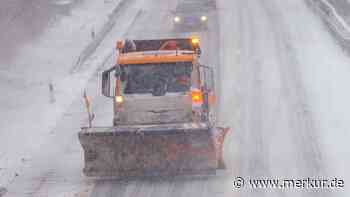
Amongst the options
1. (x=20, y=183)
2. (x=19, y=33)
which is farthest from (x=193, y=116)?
(x=19, y=33)

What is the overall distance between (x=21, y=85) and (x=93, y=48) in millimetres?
4933

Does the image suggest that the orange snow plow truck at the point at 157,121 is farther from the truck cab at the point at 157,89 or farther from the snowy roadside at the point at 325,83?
the snowy roadside at the point at 325,83

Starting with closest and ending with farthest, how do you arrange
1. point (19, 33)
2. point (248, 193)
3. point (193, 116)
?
1. point (248, 193)
2. point (193, 116)
3. point (19, 33)

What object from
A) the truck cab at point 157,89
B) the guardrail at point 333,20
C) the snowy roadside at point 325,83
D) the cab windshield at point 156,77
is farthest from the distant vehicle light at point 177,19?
the cab windshield at point 156,77

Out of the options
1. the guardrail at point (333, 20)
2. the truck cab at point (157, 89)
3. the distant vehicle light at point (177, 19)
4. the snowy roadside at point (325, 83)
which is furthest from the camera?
the distant vehicle light at point (177, 19)

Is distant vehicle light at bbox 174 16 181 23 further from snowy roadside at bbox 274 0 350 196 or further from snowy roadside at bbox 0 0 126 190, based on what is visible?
snowy roadside at bbox 274 0 350 196

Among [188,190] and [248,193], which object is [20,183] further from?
[248,193]

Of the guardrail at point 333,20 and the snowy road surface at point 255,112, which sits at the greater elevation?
the guardrail at point 333,20

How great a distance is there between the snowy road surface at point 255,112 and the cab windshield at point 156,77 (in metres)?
2.01

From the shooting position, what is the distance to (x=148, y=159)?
51.3 ft

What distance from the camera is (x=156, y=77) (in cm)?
1656

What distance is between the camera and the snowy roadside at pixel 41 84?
19891 millimetres

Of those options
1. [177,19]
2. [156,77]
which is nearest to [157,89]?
[156,77]

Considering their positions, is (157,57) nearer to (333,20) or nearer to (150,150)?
(150,150)
